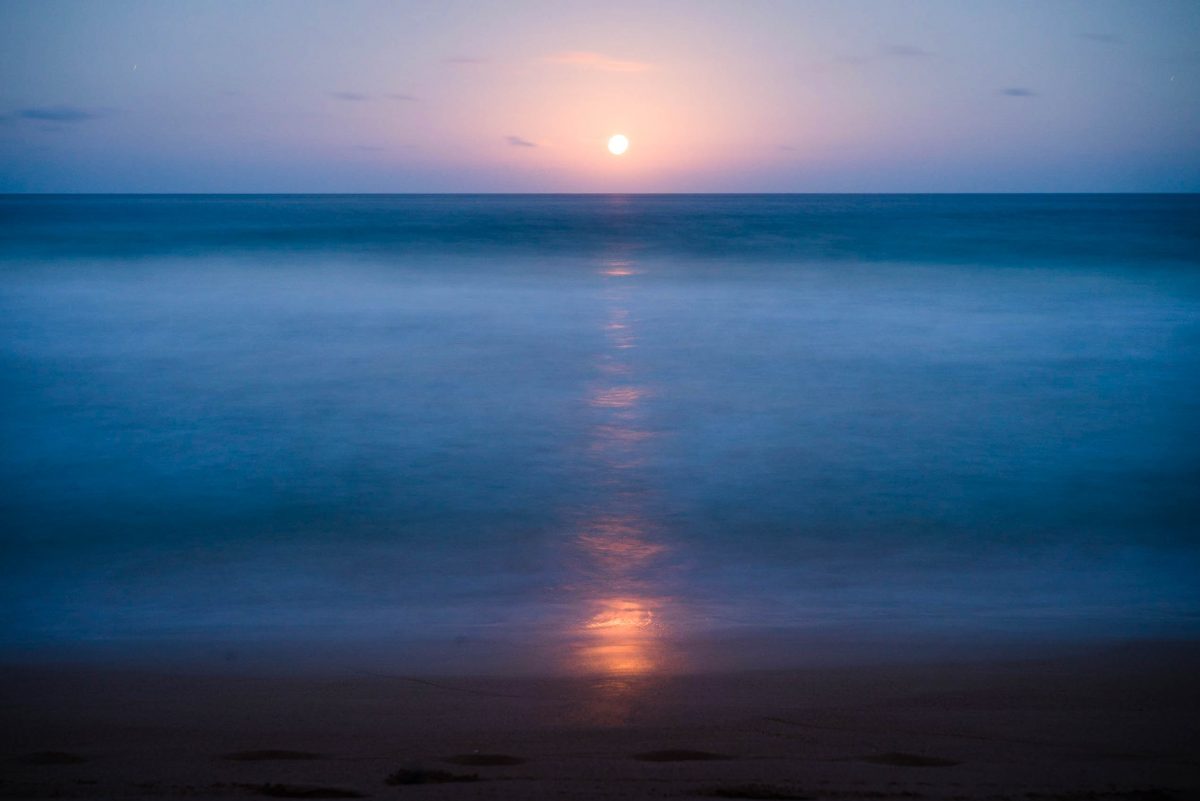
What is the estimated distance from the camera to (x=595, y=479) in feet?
24.0

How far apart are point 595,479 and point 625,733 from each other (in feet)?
13.8

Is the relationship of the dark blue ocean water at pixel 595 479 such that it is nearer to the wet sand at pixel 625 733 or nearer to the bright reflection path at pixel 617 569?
the bright reflection path at pixel 617 569

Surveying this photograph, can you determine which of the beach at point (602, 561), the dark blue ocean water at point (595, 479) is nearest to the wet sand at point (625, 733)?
the beach at point (602, 561)

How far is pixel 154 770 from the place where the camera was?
9.45 feet

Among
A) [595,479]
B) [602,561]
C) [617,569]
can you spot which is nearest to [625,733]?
[617,569]

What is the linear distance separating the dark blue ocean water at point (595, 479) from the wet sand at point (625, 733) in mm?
356

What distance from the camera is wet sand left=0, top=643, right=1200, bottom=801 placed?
2754 millimetres

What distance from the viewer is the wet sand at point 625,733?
2.75 metres

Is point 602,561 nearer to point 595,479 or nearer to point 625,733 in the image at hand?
point 595,479

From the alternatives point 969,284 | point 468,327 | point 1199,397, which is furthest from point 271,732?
point 969,284

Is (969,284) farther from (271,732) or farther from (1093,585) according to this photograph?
(271,732)

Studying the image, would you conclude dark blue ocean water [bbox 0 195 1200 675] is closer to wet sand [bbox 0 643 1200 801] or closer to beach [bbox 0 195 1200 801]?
beach [bbox 0 195 1200 801]

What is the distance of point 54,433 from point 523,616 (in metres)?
6.51

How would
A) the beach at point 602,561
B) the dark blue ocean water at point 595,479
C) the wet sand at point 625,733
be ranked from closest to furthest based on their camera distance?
the wet sand at point 625,733 → the beach at point 602,561 → the dark blue ocean water at point 595,479
